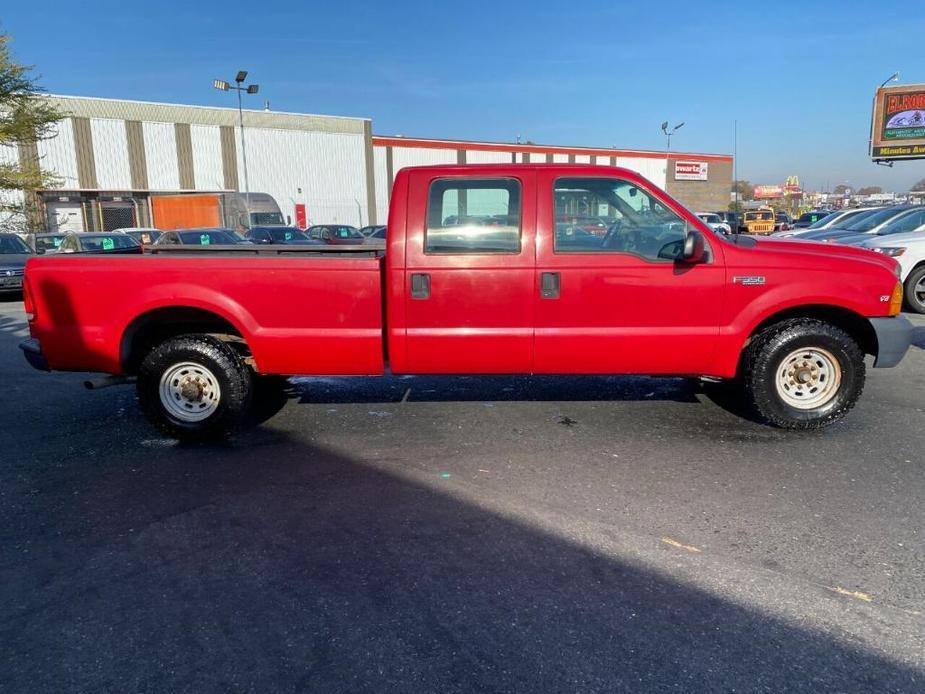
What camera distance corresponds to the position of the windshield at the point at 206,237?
1789 centimetres

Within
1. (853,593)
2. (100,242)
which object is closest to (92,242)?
(100,242)

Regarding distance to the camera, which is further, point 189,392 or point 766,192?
point 766,192

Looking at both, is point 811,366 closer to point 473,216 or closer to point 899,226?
point 473,216

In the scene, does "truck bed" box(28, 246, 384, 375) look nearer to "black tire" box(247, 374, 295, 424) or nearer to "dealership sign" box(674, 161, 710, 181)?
"black tire" box(247, 374, 295, 424)

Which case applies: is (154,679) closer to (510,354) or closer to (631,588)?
(631,588)

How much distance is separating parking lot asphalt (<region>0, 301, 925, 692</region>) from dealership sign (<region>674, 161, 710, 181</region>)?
6216cm

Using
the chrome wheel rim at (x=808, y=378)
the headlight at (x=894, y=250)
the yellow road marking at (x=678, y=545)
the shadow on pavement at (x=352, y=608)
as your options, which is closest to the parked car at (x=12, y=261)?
the shadow on pavement at (x=352, y=608)

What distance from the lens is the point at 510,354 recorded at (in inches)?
202

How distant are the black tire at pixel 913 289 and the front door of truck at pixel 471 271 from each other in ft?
28.9

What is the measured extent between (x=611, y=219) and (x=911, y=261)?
27.4 feet

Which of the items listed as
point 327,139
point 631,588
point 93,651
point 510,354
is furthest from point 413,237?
point 327,139

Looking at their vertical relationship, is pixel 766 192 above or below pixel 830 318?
above

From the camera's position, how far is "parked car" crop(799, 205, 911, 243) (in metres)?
13.5

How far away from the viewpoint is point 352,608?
9.87 ft
